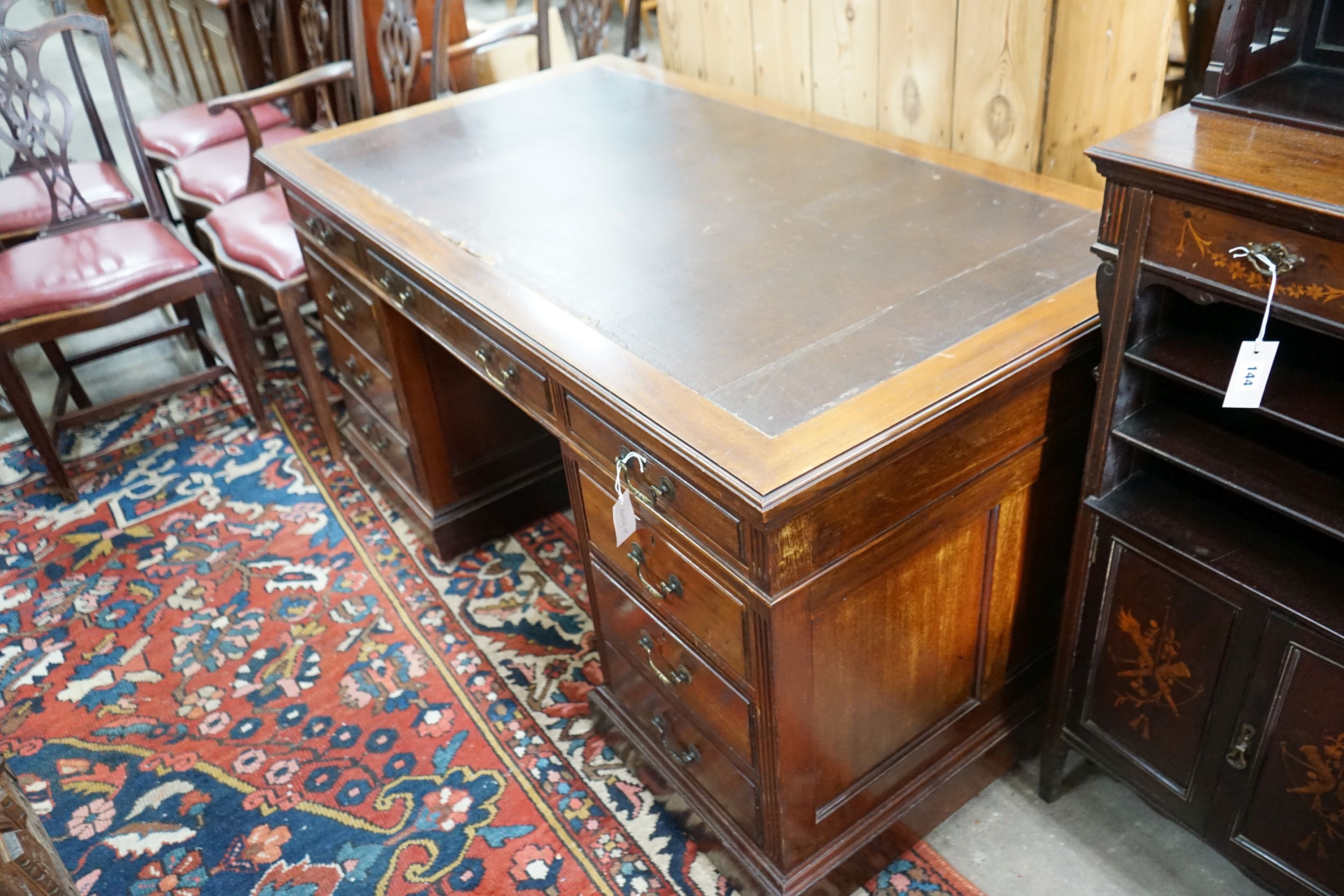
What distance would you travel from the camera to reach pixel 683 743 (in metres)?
1.72

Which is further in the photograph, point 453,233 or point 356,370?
point 356,370

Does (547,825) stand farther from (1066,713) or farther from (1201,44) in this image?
(1201,44)

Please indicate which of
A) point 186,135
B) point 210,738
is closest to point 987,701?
point 210,738

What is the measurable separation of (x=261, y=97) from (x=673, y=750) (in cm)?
216

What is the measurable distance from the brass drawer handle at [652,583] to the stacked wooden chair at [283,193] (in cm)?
131

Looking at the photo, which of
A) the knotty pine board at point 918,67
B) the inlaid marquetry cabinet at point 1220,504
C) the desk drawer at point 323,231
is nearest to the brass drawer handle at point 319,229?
the desk drawer at point 323,231

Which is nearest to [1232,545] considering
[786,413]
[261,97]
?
[786,413]

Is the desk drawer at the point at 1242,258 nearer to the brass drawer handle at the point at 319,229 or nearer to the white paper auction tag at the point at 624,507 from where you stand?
the white paper auction tag at the point at 624,507

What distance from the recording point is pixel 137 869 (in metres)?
1.85

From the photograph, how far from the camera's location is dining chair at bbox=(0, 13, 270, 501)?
2613 mm

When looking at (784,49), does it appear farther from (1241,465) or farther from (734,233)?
(1241,465)

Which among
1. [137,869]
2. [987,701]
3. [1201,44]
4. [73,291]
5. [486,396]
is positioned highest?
[1201,44]

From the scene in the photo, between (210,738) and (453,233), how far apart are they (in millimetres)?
1155

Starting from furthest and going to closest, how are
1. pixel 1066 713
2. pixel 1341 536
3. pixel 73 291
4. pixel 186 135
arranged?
pixel 186 135 → pixel 73 291 → pixel 1066 713 → pixel 1341 536
